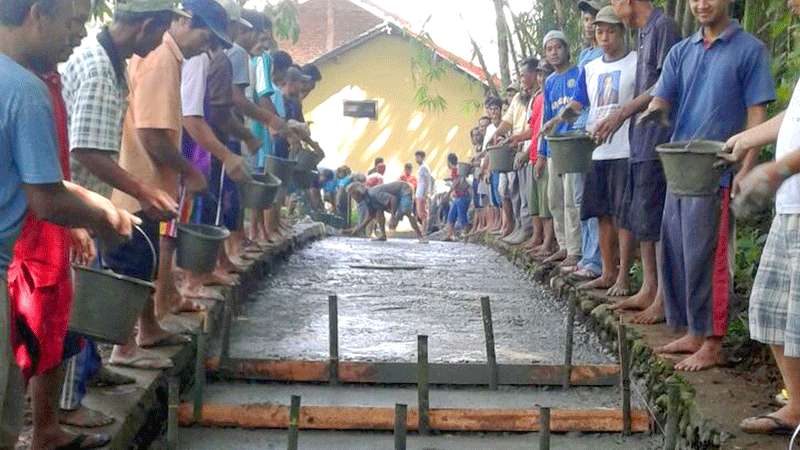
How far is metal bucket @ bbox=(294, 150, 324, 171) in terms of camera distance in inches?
378

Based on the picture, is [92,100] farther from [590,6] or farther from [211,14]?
[590,6]

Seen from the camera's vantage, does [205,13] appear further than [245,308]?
No

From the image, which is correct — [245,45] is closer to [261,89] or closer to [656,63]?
[261,89]

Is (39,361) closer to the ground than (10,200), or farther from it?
closer to the ground

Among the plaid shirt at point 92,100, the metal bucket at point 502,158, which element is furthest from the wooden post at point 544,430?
the metal bucket at point 502,158

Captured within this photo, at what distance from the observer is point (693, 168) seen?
434 centimetres

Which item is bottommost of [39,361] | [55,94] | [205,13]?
[39,361]

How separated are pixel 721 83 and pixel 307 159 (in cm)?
539

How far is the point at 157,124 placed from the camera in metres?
4.82

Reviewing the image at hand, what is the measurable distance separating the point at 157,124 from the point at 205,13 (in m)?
0.74

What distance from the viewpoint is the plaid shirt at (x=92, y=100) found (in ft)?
12.7

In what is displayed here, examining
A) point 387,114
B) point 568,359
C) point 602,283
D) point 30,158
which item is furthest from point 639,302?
point 387,114

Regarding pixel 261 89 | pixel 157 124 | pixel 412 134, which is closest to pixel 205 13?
pixel 157 124

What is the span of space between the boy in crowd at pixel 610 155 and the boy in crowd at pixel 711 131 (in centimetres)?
132
